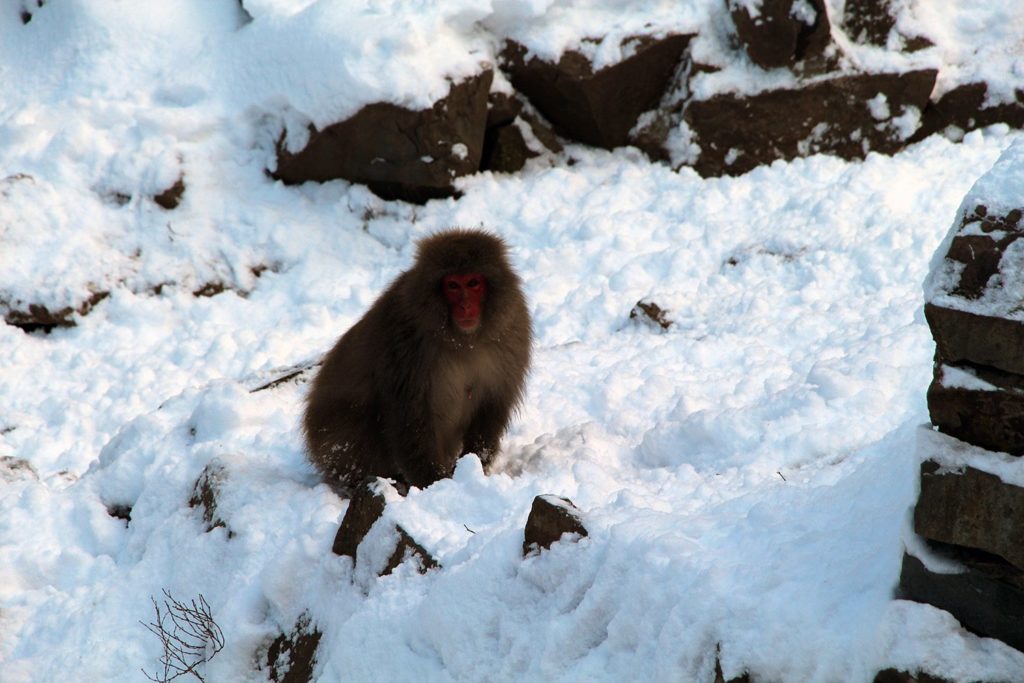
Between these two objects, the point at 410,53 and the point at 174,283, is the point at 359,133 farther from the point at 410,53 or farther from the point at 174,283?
the point at 174,283

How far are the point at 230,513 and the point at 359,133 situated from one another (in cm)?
472

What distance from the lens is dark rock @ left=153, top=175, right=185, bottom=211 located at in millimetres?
8391

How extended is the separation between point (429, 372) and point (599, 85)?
493 cm

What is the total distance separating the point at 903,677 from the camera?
2137 millimetres

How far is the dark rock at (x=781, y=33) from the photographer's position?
26.9 ft

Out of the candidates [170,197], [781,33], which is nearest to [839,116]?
[781,33]

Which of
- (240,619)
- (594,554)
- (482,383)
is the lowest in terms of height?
(240,619)


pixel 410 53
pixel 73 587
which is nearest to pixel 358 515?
pixel 73 587

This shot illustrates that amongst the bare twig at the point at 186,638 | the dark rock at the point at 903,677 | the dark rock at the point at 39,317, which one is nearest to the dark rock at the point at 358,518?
the bare twig at the point at 186,638

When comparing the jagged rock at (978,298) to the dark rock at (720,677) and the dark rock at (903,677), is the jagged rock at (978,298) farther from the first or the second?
the dark rock at (720,677)

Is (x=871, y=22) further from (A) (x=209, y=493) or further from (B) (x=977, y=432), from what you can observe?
(B) (x=977, y=432)

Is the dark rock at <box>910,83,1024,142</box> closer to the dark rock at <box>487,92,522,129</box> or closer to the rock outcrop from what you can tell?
the dark rock at <box>487,92,522,129</box>

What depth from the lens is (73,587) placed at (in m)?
4.30

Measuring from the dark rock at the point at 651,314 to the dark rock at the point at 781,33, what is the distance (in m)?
2.83
